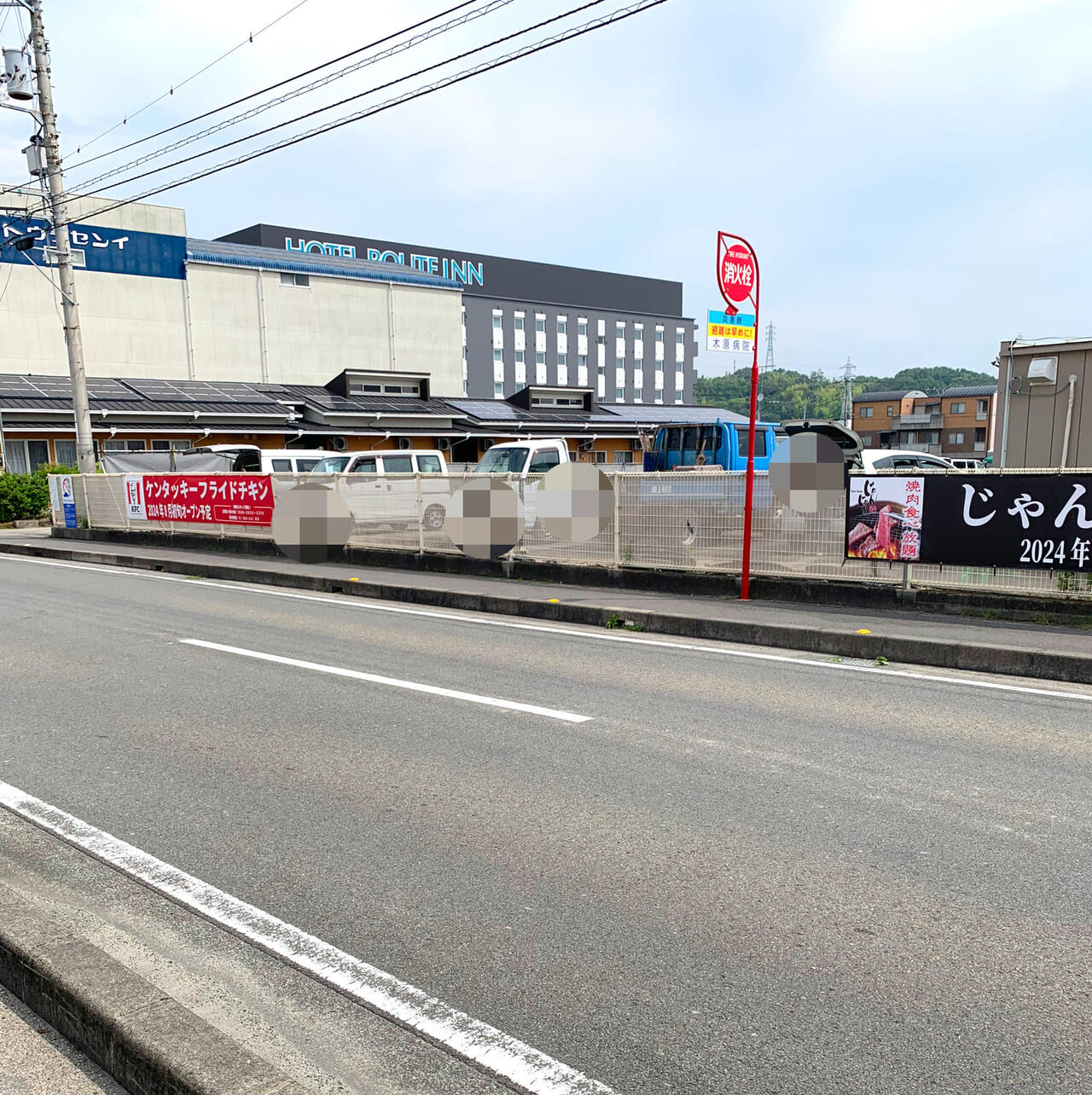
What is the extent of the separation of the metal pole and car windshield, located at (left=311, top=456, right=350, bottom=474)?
6689 mm

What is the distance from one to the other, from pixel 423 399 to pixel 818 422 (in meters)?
28.8

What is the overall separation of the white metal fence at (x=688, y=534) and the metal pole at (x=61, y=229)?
34.3 ft

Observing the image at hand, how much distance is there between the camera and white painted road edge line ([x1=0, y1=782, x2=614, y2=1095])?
2646 millimetres

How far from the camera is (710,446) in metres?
18.2

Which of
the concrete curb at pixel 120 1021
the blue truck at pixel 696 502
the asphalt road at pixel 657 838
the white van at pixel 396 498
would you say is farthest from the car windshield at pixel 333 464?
the concrete curb at pixel 120 1021

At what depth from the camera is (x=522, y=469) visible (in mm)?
16172

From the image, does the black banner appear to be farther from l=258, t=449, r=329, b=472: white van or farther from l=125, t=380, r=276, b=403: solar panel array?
l=125, t=380, r=276, b=403: solar panel array

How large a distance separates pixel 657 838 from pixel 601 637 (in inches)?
212

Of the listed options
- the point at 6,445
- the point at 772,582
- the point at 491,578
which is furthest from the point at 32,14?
the point at 772,582

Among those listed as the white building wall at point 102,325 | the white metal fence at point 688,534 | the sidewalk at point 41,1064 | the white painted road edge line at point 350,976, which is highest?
the white building wall at point 102,325

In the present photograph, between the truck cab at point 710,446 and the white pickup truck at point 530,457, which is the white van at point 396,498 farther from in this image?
the truck cab at point 710,446

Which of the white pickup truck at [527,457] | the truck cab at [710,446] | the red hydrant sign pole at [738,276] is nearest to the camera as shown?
the red hydrant sign pole at [738,276]

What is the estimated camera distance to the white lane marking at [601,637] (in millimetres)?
7352

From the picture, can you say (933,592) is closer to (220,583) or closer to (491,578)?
(491,578)
